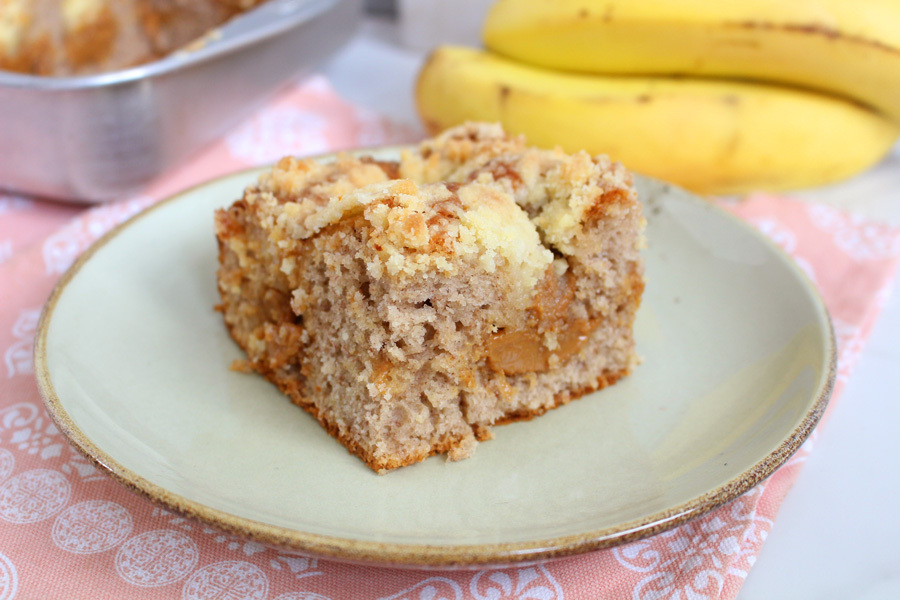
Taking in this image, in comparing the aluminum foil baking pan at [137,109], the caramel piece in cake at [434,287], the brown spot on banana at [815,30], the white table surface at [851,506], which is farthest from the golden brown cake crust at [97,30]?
the white table surface at [851,506]

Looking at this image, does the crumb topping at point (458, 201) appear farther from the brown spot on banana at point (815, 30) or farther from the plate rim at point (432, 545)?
the brown spot on banana at point (815, 30)

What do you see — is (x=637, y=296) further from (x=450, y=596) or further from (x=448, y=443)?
(x=450, y=596)

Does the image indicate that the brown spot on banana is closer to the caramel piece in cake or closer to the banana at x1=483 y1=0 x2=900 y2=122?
the banana at x1=483 y1=0 x2=900 y2=122

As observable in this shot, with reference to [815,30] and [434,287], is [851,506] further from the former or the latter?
[815,30]

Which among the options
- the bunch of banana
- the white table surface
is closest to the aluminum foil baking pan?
the bunch of banana

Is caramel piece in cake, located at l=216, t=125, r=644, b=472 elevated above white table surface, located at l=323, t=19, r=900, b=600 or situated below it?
above
